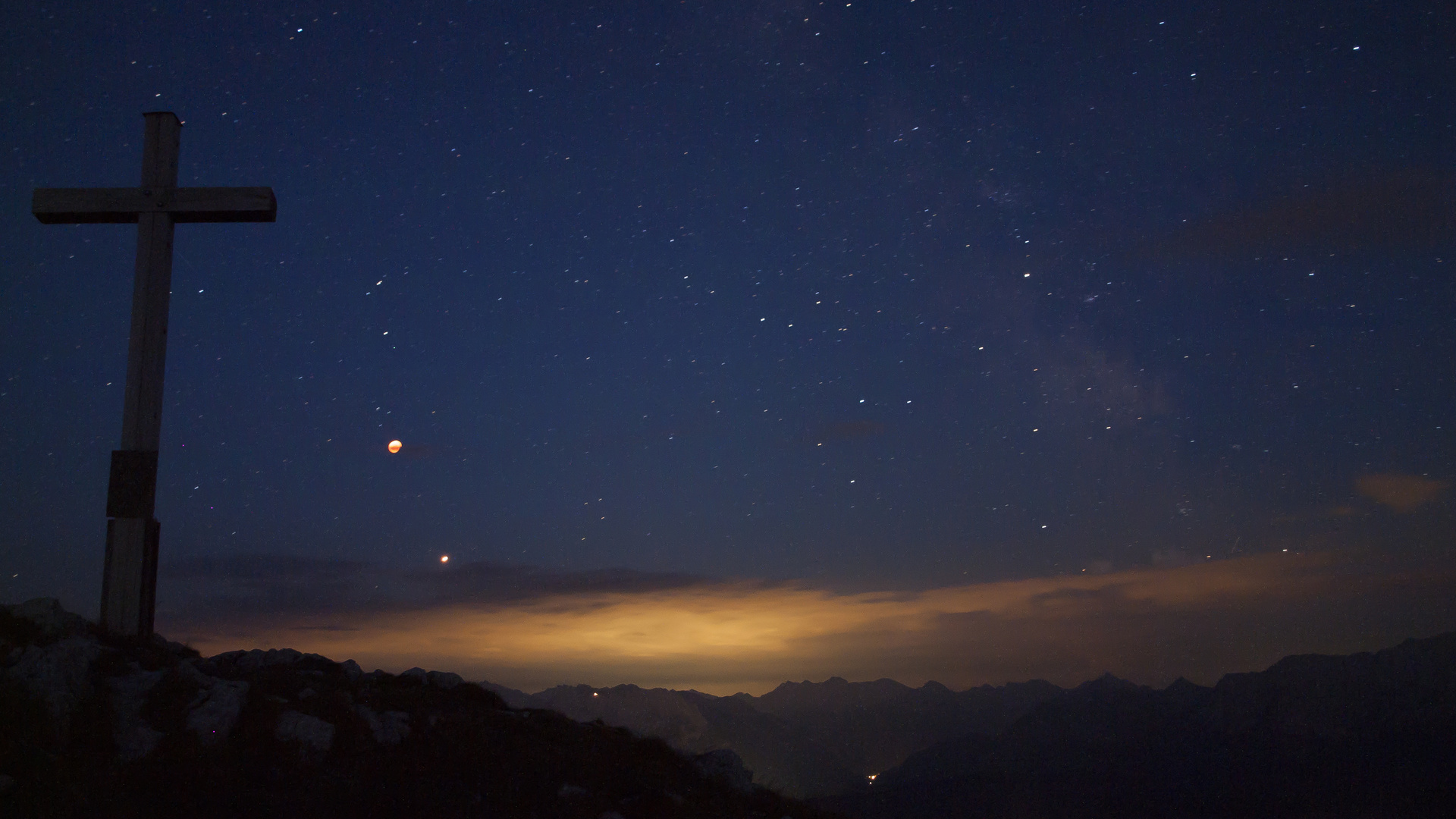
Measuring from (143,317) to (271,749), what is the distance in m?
7.06

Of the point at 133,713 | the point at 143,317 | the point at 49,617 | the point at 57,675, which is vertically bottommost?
the point at 133,713

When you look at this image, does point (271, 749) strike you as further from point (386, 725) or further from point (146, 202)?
point (146, 202)

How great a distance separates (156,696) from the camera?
331 inches

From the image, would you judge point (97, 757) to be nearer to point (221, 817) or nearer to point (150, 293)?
point (221, 817)

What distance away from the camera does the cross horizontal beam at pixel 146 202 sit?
1243cm

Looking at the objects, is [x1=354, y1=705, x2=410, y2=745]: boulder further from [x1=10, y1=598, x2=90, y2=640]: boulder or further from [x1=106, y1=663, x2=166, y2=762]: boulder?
[x1=10, y1=598, x2=90, y2=640]: boulder

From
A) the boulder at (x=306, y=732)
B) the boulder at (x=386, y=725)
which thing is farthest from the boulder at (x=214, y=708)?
the boulder at (x=386, y=725)

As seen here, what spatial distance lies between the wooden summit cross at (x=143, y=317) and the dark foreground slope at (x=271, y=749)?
962mm

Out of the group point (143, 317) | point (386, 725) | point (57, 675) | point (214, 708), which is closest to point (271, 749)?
point (214, 708)

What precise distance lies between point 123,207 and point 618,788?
35.0 feet

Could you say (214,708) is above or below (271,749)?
above

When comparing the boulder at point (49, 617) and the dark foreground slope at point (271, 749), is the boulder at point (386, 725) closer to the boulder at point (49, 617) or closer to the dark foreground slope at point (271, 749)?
the dark foreground slope at point (271, 749)

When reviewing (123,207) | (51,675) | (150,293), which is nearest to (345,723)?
(51,675)

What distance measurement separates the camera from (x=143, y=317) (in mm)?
11977
